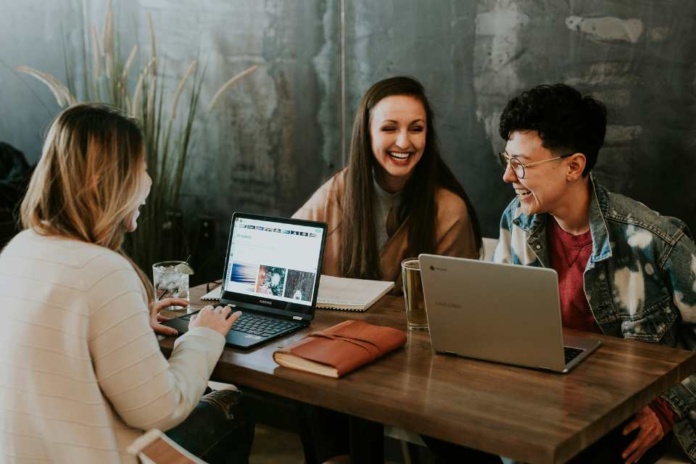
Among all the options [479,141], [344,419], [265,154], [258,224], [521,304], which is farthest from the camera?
[265,154]

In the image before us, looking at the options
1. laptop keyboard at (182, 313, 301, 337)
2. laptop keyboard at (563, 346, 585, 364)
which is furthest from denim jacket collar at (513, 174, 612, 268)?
laptop keyboard at (182, 313, 301, 337)

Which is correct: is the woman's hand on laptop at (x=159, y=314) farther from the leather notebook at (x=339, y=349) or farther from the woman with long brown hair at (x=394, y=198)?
the woman with long brown hair at (x=394, y=198)

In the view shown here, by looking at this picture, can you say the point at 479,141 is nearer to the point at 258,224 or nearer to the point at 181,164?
the point at 258,224

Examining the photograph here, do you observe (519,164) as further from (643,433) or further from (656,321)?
(643,433)

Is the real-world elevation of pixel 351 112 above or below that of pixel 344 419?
above

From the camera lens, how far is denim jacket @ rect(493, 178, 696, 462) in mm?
2098

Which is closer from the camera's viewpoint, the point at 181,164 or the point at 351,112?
the point at 351,112

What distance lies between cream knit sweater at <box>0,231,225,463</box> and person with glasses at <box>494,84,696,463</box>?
3.50 ft

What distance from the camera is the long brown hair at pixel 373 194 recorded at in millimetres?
2717

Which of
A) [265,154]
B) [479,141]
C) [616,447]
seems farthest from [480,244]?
[265,154]

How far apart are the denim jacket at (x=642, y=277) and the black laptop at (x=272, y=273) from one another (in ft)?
2.20

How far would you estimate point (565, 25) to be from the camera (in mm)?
2838

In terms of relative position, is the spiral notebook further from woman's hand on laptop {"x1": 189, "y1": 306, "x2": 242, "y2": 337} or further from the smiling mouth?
the smiling mouth

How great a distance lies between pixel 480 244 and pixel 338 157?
90 centimetres
